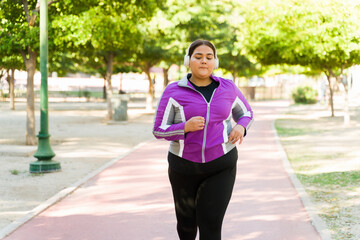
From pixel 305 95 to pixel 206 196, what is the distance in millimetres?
39650

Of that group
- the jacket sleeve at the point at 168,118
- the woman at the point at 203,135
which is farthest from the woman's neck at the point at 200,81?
the jacket sleeve at the point at 168,118

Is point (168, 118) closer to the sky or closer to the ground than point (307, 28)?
closer to the ground

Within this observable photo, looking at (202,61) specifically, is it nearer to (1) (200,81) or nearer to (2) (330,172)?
(1) (200,81)

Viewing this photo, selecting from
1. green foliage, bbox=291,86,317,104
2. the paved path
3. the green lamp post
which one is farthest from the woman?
green foliage, bbox=291,86,317,104

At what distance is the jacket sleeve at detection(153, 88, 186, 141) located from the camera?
3498 mm

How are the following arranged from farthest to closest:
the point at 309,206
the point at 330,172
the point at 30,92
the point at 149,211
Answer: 1. the point at 30,92
2. the point at 330,172
3. the point at 309,206
4. the point at 149,211

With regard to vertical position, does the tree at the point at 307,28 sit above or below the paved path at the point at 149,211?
above

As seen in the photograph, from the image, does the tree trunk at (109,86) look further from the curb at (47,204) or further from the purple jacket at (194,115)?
the purple jacket at (194,115)

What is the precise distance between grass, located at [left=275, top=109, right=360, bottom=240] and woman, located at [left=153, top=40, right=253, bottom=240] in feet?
7.49

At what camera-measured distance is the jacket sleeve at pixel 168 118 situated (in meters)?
3.50

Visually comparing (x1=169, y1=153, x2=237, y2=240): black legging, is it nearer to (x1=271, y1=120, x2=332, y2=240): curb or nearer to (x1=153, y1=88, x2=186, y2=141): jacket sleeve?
(x1=153, y1=88, x2=186, y2=141): jacket sleeve

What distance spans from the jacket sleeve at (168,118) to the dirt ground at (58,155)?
308 cm

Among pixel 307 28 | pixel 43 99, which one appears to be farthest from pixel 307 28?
pixel 43 99

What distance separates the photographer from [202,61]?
3539 mm
